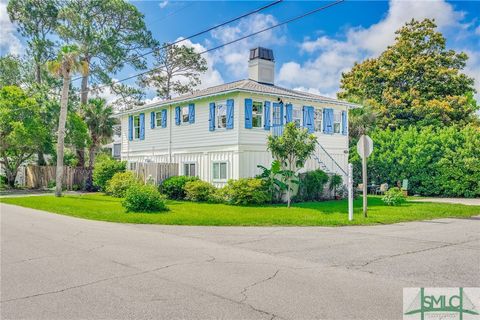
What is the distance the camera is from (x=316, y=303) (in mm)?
5457

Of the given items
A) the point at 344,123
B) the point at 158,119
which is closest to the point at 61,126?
the point at 158,119

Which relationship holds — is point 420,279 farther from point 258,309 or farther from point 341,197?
point 341,197

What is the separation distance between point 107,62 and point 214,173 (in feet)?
86.9

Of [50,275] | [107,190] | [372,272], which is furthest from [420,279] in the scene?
[107,190]

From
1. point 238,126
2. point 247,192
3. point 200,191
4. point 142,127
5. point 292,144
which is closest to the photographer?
point 292,144

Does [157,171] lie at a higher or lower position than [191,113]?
lower

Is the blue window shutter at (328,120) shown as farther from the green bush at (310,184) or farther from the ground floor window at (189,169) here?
the ground floor window at (189,169)

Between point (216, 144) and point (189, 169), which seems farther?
A: point (189, 169)

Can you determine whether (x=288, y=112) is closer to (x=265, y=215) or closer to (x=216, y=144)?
(x=216, y=144)

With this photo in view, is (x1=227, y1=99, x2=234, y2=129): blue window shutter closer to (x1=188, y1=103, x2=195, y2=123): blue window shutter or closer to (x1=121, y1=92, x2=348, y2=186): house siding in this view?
(x1=121, y1=92, x2=348, y2=186): house siding

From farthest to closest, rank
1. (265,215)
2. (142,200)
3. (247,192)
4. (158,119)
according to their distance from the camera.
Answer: (158,119)
(247,192)
(142,200)
(265,215)

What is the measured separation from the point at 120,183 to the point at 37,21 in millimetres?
27105

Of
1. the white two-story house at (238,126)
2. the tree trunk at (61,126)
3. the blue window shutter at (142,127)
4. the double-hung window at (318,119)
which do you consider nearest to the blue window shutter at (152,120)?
the white two-story house at (238,126)

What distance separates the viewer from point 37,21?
43000 mm
